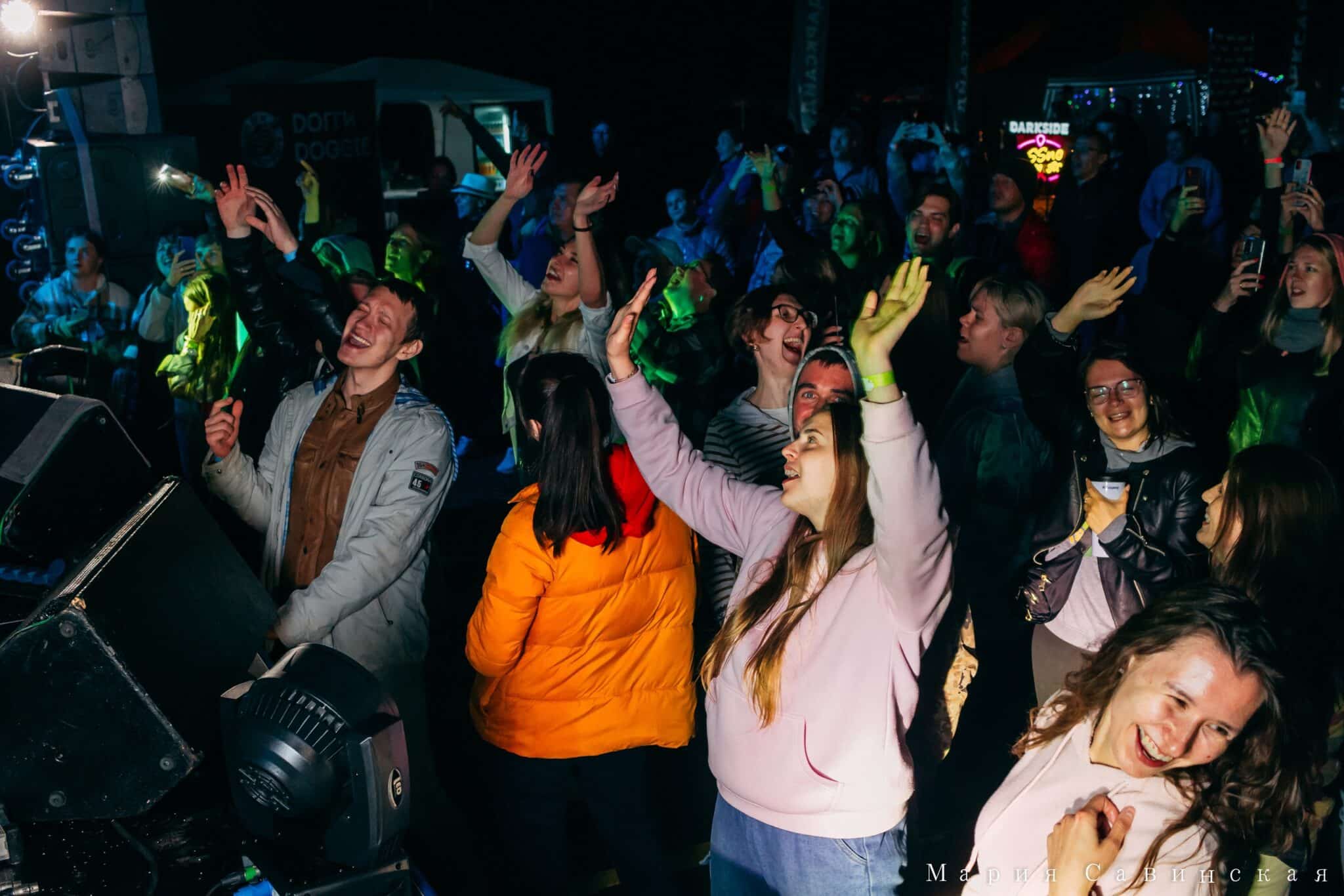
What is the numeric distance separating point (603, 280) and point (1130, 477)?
206cm

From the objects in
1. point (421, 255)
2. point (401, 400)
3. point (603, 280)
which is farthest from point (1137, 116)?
point (401, 400)

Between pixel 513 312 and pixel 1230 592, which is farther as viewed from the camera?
pixel 513 312

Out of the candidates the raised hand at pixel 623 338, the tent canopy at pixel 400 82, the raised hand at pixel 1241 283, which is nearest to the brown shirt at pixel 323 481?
the raised hand at pixel 623 338

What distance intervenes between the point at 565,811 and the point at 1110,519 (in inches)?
66.8

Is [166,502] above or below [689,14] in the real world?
below

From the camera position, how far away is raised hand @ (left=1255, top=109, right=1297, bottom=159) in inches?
229

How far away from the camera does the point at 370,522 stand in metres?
3.10

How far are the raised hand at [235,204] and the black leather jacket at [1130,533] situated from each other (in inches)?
105

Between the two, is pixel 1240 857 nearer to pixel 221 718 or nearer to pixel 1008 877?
pixel 1008 877

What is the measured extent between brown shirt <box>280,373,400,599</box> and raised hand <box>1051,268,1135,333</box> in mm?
2185

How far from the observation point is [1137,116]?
1540cm

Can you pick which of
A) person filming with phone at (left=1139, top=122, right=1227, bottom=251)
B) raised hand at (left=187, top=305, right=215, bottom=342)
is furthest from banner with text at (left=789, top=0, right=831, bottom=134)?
raised hand at (left=187, top=305, right=215, bottom=342)

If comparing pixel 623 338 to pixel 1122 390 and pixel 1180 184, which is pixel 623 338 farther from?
pixel 1180 184

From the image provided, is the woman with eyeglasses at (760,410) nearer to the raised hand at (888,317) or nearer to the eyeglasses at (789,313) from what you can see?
the eyeglasses at (789,313)
